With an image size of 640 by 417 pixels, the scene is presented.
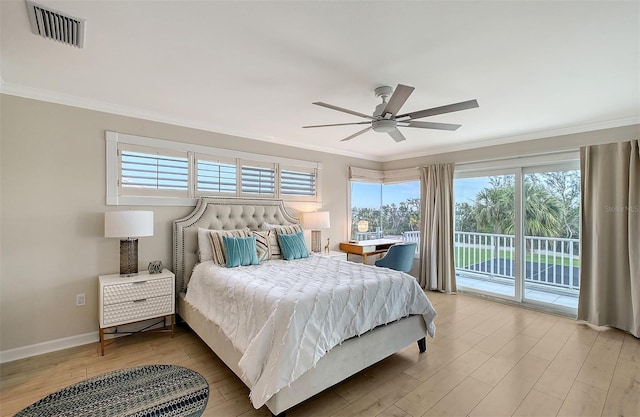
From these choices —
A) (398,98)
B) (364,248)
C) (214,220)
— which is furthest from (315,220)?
(398,98)

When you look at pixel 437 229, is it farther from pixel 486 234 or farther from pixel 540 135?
pixel 540 135

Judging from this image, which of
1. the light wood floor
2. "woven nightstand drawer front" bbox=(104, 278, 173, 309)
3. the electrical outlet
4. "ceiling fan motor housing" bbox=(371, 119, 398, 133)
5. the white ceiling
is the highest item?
the white ceiling

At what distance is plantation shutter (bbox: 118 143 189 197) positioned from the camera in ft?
10.6

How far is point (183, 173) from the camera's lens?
3.60 metres

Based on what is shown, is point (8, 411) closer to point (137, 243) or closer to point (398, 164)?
point (137, 243)

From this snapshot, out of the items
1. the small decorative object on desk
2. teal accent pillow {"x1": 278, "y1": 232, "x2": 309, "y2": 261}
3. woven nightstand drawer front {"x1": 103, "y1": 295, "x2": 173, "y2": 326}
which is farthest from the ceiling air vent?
teal accent pillow {"x1": 278, "y1": 232, "x2": 309, "y2": 261}

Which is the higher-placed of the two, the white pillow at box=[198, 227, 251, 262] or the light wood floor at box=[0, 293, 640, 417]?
the white pillow at box=[198, 227, 251, 262]

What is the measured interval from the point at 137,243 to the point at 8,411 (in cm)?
153

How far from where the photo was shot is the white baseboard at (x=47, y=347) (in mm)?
2628

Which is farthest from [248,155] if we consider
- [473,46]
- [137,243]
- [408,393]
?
[408,393]

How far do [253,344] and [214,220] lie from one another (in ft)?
7.11

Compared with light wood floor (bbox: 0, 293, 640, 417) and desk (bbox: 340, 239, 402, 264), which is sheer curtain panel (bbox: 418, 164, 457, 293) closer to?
desk (bbox: 340, 239, 402, 264)

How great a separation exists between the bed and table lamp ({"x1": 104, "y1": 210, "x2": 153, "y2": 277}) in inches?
18.4

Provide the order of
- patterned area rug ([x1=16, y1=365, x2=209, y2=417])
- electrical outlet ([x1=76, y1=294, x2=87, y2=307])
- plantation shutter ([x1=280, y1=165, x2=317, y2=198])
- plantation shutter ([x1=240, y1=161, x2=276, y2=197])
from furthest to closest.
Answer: plantation shutter ([x1=280, y1=165, x2=317, y2=198]) → plantation shutter ([x1=240, y1=161, x2=276, y2=197]) → electrical outlet ([x1=76, y1=294, x2=87, y2=307]) → patterned area rug ([x1=16, y1=365, x2=209, y2=417])
